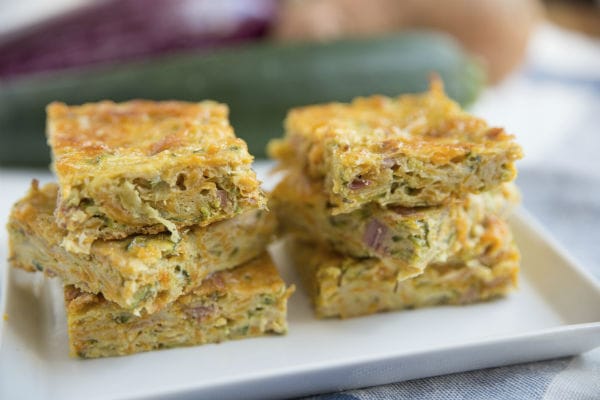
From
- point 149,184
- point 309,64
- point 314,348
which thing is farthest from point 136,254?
point 309,64

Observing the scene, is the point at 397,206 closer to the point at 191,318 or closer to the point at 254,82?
the point at 191,318

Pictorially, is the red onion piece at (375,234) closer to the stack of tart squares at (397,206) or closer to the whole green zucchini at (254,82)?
the stack of tart squares at (397,206)

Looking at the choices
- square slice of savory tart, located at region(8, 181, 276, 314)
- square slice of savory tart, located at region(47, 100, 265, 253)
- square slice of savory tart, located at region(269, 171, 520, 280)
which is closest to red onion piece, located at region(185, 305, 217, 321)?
square slice of savory tart, located at region(8, 181, 276, 314)

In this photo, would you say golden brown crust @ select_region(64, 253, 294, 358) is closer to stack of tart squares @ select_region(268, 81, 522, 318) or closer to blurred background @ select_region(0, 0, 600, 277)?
stack of tart squares @ select_region(268, 81, 522, 318)

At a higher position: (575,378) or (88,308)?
(88,308)

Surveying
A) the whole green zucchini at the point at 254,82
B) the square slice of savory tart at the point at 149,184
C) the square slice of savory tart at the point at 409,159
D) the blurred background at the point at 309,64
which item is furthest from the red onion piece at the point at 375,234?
the whole green zucchini at the point at 254,82

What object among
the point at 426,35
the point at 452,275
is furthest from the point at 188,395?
the point at 426,35

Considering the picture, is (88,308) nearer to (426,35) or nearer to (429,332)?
(429,332)
